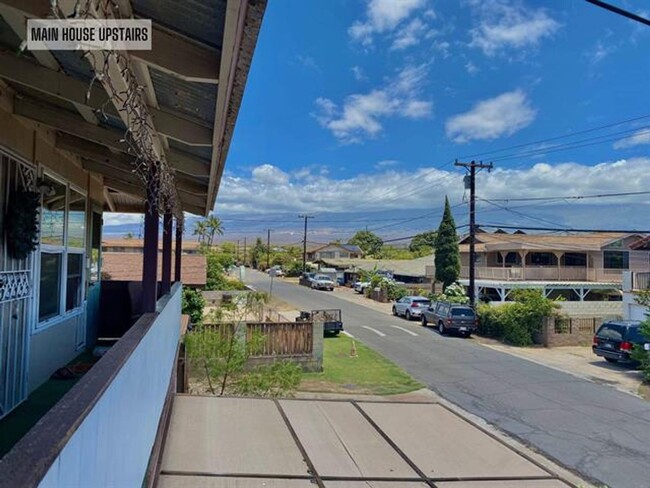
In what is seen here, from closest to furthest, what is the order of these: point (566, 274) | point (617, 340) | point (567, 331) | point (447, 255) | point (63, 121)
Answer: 1. point (63, 121)
2. point (617, 340)
3. point (567, 331)
4. point (566, 274)
5. point (447, 255)

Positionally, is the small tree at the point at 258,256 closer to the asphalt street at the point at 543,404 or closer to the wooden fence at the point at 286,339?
the asphalt street at the point at 543,404

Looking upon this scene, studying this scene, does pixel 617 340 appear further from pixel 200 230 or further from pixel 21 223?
pixel 200 230

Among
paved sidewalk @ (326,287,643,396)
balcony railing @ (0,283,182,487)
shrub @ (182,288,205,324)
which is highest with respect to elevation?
balcony railing @ (0,283,182,487)

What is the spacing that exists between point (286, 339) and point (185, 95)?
41.5 ft

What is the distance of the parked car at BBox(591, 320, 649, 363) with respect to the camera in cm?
1697

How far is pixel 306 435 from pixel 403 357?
12760 millimetres

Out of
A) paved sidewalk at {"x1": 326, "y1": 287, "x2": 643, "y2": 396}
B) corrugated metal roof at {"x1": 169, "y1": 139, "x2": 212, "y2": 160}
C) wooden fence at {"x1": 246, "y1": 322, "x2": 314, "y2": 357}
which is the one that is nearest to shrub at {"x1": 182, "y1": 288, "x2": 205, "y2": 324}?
wooden fence at {"x1": 246, "y1": 322, "x2": 314, "y2": 357}

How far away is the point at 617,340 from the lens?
680 inches

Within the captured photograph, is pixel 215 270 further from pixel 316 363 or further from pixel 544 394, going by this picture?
pixel 544 394

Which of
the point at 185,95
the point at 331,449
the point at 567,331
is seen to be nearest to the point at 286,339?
the point at 331,449

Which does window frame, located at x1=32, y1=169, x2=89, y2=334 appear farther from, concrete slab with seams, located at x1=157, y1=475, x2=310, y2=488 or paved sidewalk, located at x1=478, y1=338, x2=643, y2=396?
paved sidewalk, located at x1=478, y1=338, x2=643, y2=396

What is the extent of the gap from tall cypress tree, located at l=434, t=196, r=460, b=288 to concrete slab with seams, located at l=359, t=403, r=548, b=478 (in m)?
33.5

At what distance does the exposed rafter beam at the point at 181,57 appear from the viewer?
2.72m

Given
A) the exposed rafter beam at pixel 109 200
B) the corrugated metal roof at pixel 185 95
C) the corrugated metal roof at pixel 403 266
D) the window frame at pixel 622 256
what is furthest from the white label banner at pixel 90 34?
the corrugated metal roof at pixel 403 266
